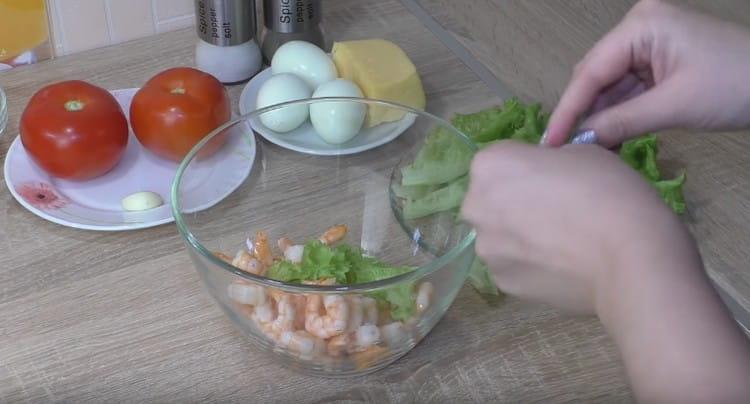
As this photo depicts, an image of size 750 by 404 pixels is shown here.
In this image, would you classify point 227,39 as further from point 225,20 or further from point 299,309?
point 299,309

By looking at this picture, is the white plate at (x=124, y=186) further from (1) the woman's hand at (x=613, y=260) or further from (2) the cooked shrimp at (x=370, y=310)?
(1) the woman's hand at (x=613, y=260)

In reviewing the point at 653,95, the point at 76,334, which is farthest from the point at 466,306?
the point at 76,334

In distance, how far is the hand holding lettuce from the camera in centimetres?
89

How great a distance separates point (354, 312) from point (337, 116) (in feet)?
1.01

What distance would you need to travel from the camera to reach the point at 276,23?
1.17 m

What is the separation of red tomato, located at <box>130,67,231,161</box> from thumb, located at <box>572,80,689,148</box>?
458 mm

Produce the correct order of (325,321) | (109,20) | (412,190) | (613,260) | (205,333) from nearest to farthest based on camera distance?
(613,260), (325,321), (205,333), (412,190), (109,20)

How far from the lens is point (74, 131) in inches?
37.6

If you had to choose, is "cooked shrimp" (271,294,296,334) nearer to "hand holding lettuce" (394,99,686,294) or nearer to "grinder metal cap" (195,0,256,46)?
"hand holding lettuce" (394,99,686,294)

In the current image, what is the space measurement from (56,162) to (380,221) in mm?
359

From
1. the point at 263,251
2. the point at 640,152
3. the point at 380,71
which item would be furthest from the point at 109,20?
the point at 640,152

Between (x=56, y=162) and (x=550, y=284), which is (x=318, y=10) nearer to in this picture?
(x=56, y=162)

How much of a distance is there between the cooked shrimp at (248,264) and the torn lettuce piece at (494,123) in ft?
0.97

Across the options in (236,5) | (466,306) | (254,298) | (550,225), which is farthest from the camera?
(236,5)
